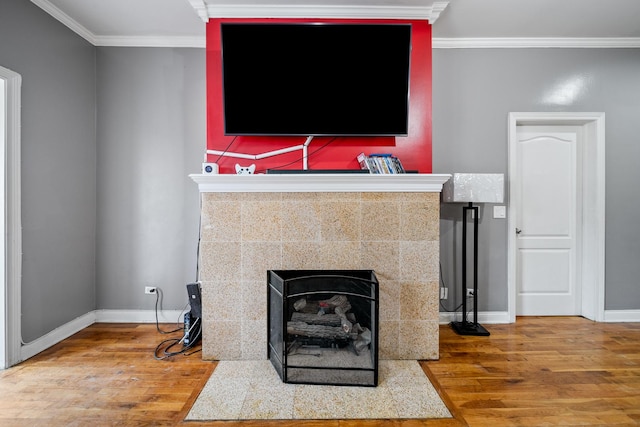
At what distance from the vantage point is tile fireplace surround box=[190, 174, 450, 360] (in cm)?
237

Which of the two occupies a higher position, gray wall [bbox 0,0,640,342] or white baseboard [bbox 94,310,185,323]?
gray wall [bbox 0,0,640,342]

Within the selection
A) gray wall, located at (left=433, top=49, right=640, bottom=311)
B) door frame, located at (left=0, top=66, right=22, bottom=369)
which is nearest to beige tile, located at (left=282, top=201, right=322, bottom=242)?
gray wall, located at (left=433, top=49, right=640, bottom=311)

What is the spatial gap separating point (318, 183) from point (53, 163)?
2.09 metres

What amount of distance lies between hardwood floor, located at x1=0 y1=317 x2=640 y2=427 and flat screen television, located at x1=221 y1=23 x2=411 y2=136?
171cm

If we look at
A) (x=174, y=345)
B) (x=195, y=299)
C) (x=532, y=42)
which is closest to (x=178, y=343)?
(x=174, y=345)

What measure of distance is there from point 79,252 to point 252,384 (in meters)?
1.98

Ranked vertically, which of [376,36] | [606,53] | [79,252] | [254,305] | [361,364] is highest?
[606,53]

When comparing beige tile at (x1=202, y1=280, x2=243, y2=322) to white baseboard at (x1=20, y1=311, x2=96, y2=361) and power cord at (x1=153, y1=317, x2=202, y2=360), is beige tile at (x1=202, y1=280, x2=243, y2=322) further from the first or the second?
white baseboard at (x1=20, y1=311, x2=96, y2=361)

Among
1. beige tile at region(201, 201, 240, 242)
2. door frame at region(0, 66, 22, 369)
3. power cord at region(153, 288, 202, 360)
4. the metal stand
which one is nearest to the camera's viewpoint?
door frame at region(0, 66, 22, 369)

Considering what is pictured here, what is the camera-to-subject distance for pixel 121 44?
302cm

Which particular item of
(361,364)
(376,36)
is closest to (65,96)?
(376,36)

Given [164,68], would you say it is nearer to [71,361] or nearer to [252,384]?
[71,361]

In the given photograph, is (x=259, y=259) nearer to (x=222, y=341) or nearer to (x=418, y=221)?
(x=222, y=341)

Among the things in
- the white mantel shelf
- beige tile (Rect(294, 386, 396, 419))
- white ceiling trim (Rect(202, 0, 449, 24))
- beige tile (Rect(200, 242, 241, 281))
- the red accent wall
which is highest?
white ceiling trim (Rect(202, 0, 449, 24))
